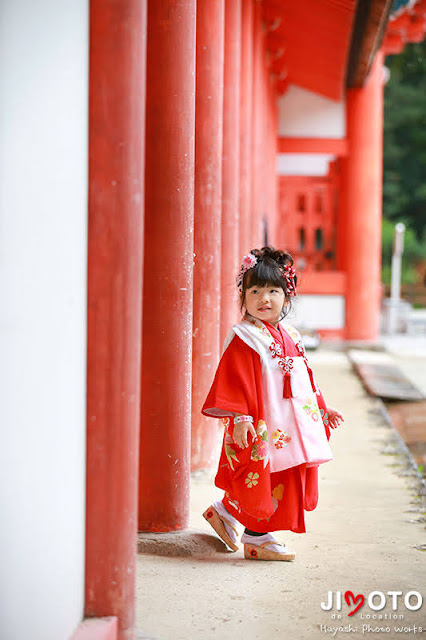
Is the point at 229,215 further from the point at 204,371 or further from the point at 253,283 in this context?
the point at 253,283

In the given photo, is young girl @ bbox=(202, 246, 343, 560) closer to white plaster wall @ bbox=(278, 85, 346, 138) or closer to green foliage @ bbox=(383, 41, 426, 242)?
white plaster wall @ bbox=(278, 85, 346, 138)

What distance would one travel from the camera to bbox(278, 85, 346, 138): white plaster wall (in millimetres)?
12844

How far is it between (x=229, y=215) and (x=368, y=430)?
2229 millimetres

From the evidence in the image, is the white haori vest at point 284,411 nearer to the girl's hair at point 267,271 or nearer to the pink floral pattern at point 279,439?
the pink floral pattern at point 279,439

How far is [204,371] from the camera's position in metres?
4.39

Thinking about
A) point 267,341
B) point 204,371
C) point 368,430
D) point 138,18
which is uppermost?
point 138,18

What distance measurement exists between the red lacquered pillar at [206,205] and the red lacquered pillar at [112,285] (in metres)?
2.07

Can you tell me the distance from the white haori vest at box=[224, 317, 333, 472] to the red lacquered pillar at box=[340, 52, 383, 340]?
10019 millimetres

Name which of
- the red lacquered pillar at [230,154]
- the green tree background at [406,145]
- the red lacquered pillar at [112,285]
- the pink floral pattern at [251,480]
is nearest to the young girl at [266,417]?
the pink floral pattern at [251,480]

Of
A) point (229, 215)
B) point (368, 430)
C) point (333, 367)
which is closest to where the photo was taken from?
point (229, 215)

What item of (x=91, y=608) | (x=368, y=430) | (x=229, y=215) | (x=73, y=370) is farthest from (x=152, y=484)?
(x=368, y=430)

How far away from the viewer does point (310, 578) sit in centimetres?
300

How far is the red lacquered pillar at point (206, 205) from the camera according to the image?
168 inches

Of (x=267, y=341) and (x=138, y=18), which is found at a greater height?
(x=138, y=18)
